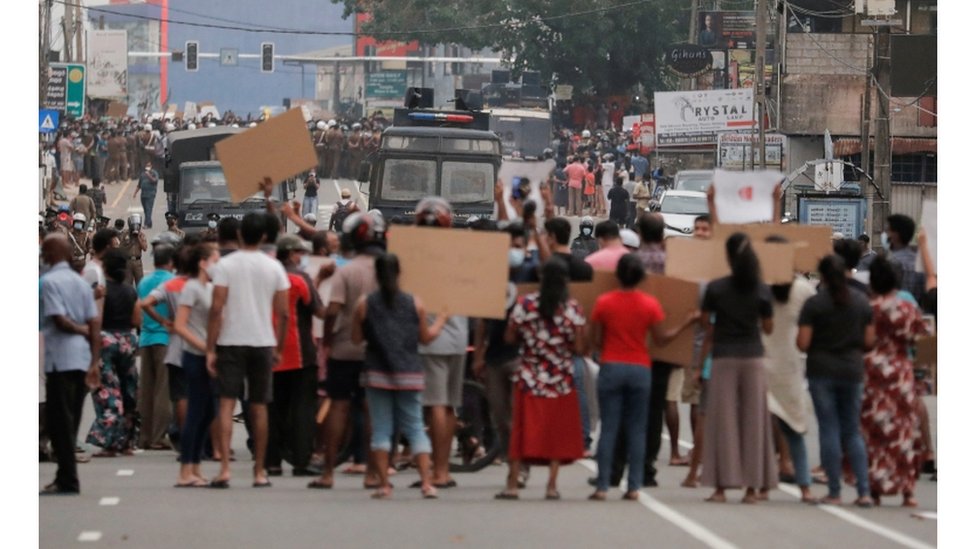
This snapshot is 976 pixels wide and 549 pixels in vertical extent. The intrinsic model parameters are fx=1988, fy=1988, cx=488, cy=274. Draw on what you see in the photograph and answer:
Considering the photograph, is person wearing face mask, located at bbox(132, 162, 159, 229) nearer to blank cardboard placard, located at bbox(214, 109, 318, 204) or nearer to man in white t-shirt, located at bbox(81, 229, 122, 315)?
man in white t-shirt, located at bbox(81, 229, 122, 315)

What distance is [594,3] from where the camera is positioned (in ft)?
218

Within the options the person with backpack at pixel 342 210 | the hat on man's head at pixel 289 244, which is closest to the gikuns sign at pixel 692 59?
the person with backpack at pixel 342 210

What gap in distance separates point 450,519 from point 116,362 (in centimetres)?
396

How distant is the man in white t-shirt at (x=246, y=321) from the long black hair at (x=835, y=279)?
3.01 metres

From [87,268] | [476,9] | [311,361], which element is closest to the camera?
[311,361]

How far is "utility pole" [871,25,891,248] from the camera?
2679 cm

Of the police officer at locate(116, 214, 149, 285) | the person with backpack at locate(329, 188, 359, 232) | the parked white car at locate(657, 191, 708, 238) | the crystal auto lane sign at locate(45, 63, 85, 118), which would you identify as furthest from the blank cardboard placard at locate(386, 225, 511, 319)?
the crystal auto lane sign at locate(45, 63, 85, 118)

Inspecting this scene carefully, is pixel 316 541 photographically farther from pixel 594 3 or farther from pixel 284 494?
pixel 594 3

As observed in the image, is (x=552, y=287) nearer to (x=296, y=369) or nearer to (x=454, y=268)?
(x=454, y=268)

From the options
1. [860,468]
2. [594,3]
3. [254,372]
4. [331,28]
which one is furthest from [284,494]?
[331,28]

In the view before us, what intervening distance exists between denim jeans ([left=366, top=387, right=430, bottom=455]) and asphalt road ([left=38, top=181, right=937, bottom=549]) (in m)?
0.34

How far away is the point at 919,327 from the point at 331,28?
333ft

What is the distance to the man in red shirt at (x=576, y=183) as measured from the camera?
44.3m

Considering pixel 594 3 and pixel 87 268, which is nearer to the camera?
pixel 87 268
